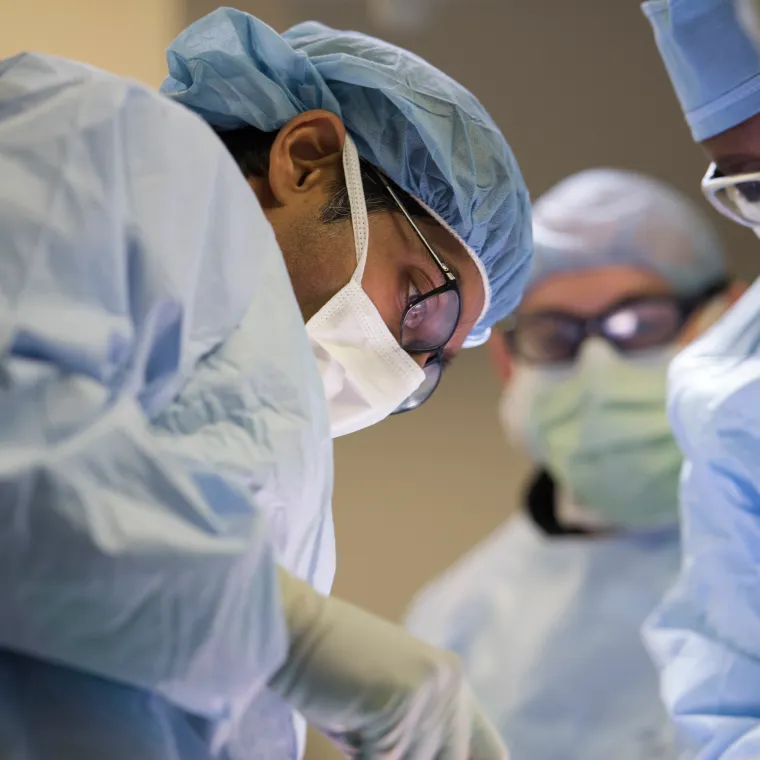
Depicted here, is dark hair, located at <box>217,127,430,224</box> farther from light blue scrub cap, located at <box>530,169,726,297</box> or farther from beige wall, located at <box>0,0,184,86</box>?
light blue scrub cap, located at <box>530,169,726,297</box>

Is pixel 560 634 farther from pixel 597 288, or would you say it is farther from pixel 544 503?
pixel 597 288

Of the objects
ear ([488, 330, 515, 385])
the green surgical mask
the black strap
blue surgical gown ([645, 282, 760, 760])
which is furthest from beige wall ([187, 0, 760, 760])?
blue surgical gown ([645, 282, 760, 760])

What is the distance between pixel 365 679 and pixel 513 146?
2.18 metres

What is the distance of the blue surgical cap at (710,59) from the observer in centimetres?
128

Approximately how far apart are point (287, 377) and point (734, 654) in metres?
0.85

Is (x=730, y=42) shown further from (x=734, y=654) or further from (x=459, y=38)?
(x=459, y=38)

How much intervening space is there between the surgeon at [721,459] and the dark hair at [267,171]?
0.48 metres

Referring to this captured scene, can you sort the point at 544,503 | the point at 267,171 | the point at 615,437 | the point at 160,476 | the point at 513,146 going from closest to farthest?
1. the point at 160,476
2. the point at 267,171
3. the point at 615,437
4. the point at 544,503
5. the point at 513,146

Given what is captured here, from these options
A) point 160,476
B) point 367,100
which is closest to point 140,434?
point 160,476

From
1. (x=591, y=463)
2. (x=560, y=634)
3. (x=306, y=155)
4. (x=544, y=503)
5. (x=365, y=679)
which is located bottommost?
(x=560, y=634)

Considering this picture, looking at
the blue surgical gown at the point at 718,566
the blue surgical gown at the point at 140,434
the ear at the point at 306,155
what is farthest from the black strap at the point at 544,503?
the blue surgical gown at the point at 140,434

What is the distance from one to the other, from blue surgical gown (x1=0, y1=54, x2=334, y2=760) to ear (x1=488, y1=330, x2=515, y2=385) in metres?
1.69

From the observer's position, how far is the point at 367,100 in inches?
46.1

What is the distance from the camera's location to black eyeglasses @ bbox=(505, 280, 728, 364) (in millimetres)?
2250
